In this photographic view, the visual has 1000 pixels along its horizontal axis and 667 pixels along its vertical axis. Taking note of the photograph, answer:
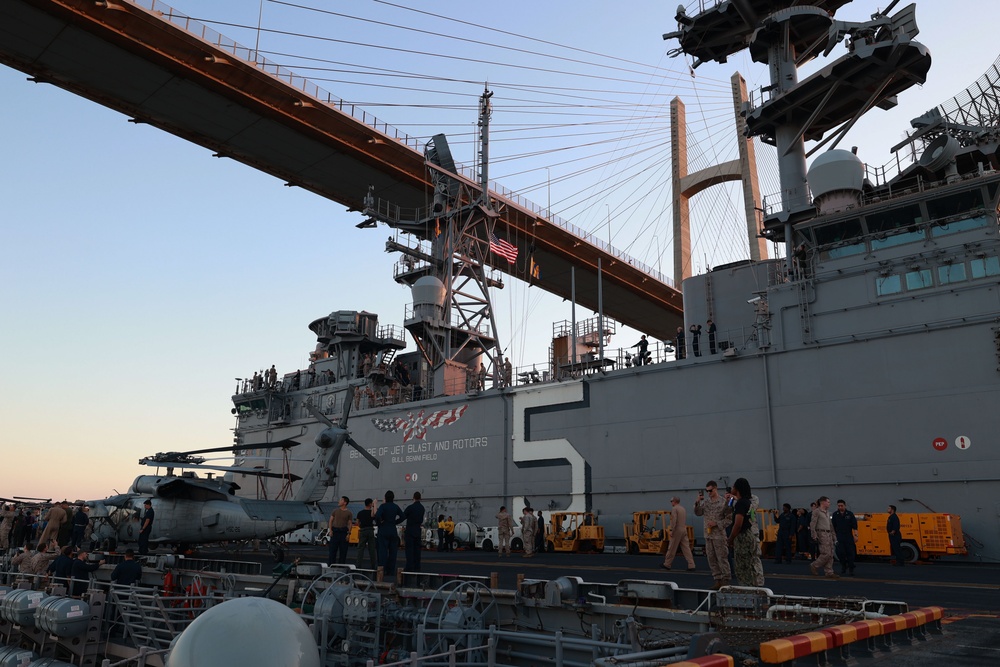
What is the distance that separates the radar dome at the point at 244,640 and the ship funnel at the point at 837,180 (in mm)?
19431

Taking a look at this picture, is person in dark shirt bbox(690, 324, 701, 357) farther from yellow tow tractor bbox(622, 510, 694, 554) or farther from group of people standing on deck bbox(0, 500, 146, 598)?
group of people standing on deck bbox(0, 500, 146, 598)

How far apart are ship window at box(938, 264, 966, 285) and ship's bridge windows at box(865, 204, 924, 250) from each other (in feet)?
3.53

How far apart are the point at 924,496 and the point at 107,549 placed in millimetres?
22323

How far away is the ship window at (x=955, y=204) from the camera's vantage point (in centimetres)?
1712

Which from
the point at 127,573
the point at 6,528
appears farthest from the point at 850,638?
the point at 6,528

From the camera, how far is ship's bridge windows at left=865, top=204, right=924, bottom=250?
1795 cm

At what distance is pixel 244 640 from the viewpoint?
414cm

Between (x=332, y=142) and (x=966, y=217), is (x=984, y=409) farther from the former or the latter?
(x=332, y=142)

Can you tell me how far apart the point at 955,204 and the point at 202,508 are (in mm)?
21498

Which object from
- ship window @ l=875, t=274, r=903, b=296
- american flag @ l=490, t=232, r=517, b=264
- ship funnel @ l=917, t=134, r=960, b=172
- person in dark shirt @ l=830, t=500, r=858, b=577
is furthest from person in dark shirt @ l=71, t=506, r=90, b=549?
ship funnel @ l=917, t=134, r=960, b=172

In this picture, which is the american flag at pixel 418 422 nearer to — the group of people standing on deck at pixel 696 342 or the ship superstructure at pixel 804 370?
the ship superstructure at pixel 804 370

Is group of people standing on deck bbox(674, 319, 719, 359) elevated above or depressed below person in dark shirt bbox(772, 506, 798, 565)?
above

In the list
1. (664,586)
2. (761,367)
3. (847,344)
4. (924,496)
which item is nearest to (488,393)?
(761,367)

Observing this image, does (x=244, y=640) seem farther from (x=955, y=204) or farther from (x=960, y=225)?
(x=955, y=204)
